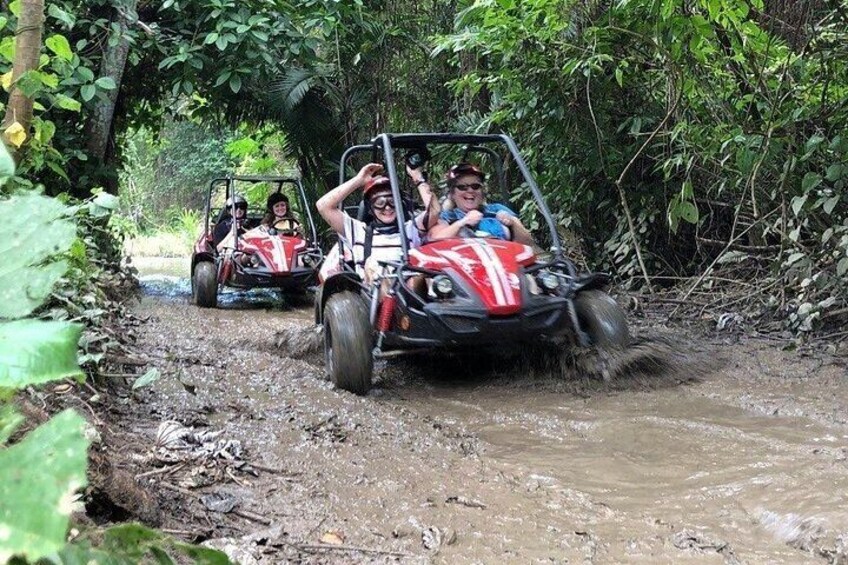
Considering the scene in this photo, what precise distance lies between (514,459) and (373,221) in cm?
260

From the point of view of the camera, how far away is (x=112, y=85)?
520cm

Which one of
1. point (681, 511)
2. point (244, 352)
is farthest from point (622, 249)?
point (681, 511)

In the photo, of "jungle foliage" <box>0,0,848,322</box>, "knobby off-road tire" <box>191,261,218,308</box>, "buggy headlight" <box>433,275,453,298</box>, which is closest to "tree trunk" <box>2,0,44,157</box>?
"jungle foliage" <box>0,0,848,322</box>

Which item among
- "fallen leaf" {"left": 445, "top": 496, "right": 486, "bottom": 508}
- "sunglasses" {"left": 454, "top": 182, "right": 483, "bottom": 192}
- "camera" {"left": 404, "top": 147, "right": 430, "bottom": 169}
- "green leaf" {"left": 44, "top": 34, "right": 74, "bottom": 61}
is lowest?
"fallen leaf" {"left": 445, "top": 496, "right": 486, "bottom": 508}

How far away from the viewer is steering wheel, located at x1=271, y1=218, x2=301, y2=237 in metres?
8.97

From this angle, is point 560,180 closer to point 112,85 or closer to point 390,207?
point 390,207

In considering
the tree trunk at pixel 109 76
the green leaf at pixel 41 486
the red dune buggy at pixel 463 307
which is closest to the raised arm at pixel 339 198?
the red dune buggy at pixel 463 307

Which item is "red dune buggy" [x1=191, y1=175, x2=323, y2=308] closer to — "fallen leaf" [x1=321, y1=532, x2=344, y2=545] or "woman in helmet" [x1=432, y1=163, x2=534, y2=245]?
"woman in helmet" [x1=432, y1=163, x2=534, y2=245]

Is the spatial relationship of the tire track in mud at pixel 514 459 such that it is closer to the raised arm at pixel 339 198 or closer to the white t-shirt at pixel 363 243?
the white t-shirt at pixel 363 243

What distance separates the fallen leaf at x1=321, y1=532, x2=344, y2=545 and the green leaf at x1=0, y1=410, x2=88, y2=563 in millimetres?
1526

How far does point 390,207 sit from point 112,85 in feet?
6.78

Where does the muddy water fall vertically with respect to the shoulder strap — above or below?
below

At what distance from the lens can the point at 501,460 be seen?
277 cm

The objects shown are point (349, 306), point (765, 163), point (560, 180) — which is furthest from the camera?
point (560, 180)
